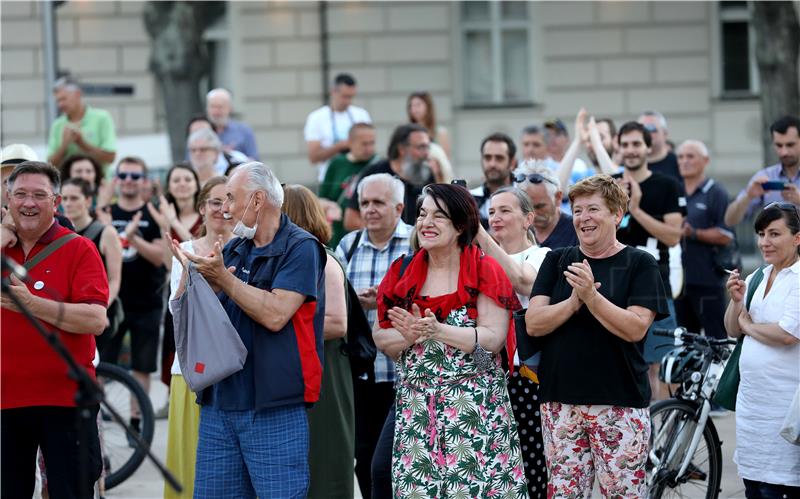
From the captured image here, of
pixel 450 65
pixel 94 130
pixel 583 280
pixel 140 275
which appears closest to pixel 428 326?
pixel 583 280

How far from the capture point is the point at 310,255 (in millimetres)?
5566

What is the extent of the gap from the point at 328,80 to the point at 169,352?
1395cm

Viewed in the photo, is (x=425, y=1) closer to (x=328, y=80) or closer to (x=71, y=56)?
(x=328, y=80)

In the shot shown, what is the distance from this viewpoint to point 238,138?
12867 millimetres

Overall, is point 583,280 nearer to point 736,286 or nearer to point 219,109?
point 736,286

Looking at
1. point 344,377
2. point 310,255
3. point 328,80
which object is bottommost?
point 344,377

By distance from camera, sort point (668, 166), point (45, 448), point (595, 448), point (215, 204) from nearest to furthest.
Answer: point (45, 448) < point (595, 448) < point (215, 204) < point (668, 166)

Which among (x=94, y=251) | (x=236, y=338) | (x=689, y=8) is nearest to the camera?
(x=236, y=338)

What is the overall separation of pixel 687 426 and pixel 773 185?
8.07 feet

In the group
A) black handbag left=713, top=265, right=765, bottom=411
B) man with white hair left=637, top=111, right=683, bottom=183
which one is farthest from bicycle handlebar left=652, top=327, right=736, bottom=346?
man with white hair left=637, top=111, right=683, bottom=183

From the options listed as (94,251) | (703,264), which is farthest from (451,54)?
(94,251)

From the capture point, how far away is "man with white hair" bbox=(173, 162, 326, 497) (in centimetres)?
542

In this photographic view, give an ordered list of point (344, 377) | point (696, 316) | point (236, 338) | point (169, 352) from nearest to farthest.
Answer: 1. point (236, 338)
2. point (344, 377)
3. point (169, 352)
4. point (696, 316)

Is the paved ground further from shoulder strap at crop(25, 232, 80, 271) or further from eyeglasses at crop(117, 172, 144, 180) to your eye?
shoulder strap at crop(25, 232, 80, 271)
